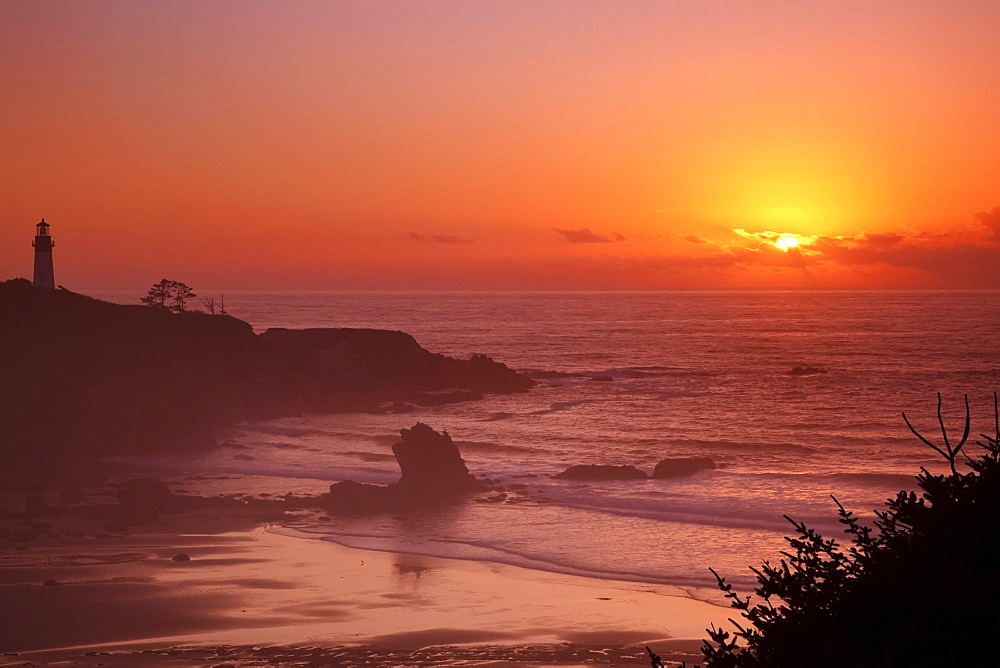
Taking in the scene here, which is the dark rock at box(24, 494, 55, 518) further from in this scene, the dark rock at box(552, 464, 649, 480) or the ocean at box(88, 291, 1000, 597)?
the dark rock at box(552, 464, 649, 480)

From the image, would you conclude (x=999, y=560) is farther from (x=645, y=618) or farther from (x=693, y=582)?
(x=693, y=582)

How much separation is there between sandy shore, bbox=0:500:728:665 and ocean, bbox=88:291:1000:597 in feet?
6.44

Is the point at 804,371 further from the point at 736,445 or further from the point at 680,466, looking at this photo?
the point at 680,466

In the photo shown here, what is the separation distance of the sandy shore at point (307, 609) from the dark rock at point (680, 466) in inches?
618

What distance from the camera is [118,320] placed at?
57.1 meters

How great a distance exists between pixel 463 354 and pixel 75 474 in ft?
214

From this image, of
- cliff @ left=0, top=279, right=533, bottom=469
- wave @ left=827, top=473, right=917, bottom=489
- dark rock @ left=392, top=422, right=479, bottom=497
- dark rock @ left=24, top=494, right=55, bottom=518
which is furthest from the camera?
cliff @ left=0, top=279, right=533, bottom=469

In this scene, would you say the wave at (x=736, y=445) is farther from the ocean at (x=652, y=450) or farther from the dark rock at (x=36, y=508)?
the dark rock at (x=36, y=508)

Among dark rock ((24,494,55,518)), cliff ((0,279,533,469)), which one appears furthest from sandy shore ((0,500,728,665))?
cliff ((0,279,533,469))

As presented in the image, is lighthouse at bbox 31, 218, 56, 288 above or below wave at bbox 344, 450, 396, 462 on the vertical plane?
above

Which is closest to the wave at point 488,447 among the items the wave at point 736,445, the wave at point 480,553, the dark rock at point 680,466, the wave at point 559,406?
the wave at point 736,445

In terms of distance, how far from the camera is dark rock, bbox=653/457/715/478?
3894 cm

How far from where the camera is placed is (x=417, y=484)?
111ft

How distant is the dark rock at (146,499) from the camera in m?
31.1
